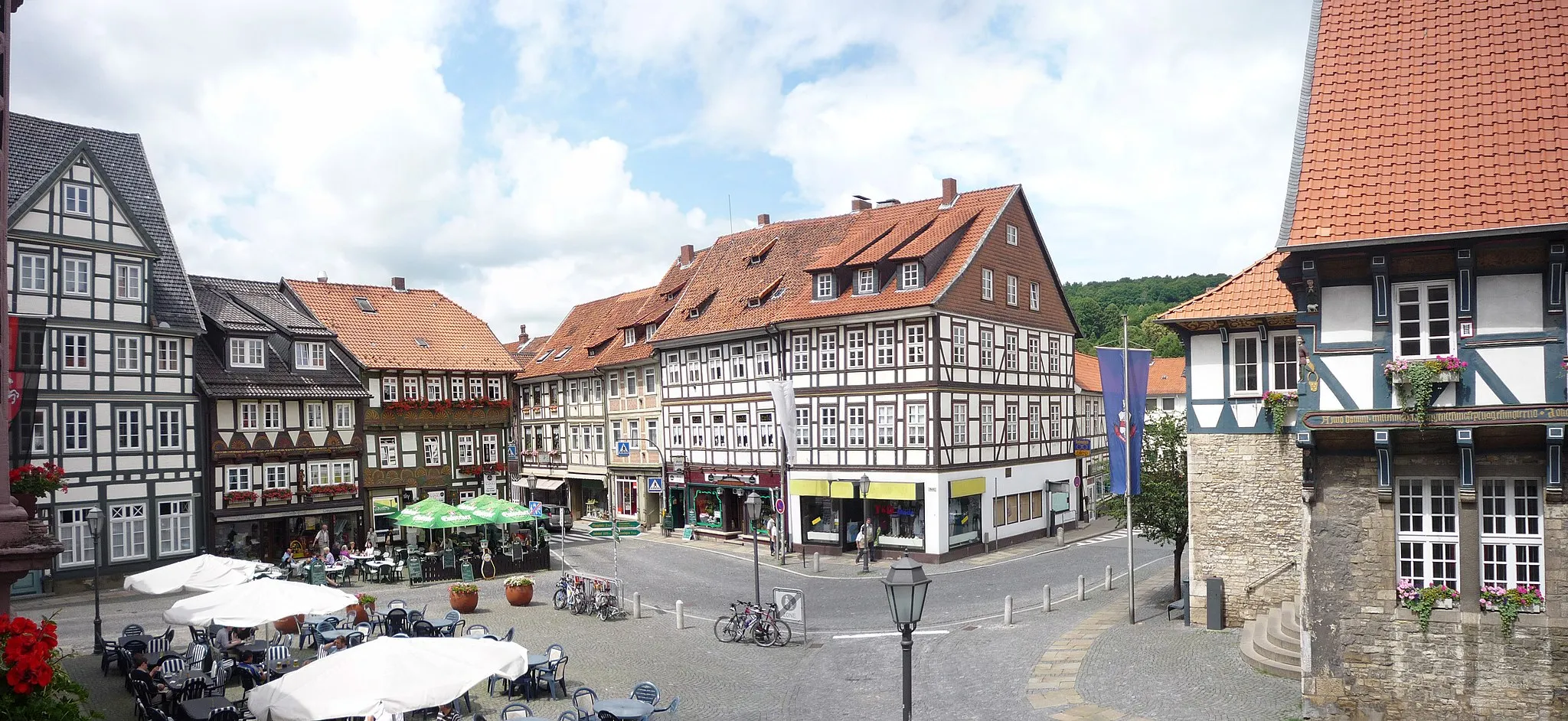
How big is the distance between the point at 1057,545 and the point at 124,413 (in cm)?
3148

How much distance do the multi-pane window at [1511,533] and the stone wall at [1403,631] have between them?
15 cm

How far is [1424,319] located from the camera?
43.6 ft

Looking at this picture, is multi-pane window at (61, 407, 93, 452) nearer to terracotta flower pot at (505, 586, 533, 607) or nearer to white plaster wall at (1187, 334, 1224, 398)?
terracotta flower pot at (505, 586, 533, 607)

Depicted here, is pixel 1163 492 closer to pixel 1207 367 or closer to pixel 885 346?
pixel 1207 367

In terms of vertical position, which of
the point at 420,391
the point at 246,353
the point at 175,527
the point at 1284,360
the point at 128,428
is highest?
the point at 246,353

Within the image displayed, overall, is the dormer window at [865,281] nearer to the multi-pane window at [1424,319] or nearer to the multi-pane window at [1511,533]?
the multi-pane window at [1424,319]

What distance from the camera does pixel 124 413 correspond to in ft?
103

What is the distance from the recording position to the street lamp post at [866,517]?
31.9m

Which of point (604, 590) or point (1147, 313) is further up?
point (1147, 313)

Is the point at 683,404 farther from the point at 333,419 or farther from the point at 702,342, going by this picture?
the point at 333,419

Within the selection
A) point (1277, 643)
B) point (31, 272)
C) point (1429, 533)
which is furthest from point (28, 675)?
point (31, 272)

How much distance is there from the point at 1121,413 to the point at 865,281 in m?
14.7

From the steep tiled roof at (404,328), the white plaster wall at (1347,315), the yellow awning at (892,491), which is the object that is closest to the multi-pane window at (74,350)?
the steep tiled roof at (404,328)

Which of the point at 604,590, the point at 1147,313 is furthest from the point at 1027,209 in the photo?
the point at 1147,313
